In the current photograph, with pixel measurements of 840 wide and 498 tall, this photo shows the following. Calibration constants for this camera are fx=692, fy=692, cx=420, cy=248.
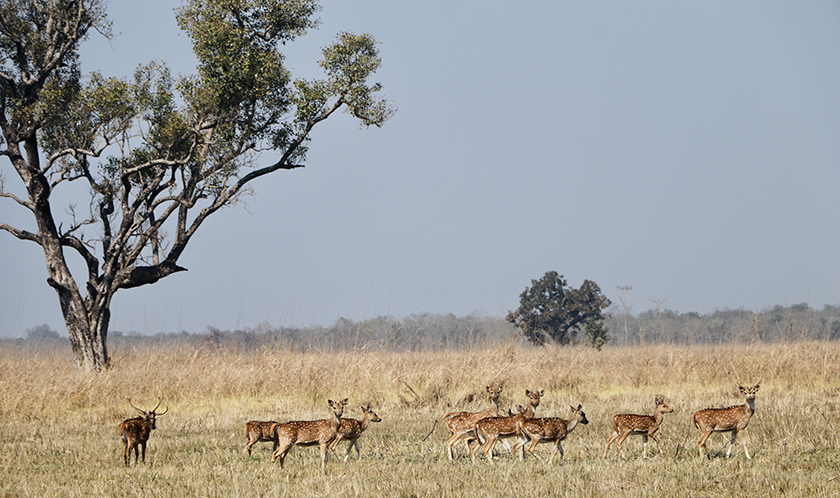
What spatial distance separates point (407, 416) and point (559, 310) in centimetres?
3066

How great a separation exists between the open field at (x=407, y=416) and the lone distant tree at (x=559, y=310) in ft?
70.0

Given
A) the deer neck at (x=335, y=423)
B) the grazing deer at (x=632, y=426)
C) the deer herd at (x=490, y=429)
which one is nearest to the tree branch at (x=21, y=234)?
the deer herd at (x=490, y=429)

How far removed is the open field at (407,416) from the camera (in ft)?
24.3

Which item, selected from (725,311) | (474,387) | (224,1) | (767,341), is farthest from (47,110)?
(725,311)

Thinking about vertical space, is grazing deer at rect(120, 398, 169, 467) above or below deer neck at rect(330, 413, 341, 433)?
below

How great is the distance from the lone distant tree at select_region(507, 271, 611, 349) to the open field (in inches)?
840

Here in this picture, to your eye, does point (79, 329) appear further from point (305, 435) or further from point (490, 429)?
point (490, 429)

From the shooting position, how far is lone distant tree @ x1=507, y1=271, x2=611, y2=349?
42.8 meters

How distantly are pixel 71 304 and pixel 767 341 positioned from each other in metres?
20.8

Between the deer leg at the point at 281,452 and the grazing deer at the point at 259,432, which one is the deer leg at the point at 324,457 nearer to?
the deer leg at the point at 281,452

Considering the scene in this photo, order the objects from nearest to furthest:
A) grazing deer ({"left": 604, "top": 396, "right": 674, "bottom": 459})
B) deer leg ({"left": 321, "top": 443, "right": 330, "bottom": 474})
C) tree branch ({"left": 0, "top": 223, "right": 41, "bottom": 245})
→ deer leg ({"left": 321, "top": 443, "right": 330, "bottom": 474}), grazing deer ({"left": 604, "top": 396, "right": 674, "bottom": 459}), tree branch ({"left": 0, "top": 223, "right": 41, "bottom": 245})

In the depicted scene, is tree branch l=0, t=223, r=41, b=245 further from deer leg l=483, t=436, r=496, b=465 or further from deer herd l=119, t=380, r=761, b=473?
deer leg l=483, t=436, r=496, b=465

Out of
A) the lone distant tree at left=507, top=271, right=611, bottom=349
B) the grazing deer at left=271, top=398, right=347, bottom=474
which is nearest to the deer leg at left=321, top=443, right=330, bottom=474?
the grazing deer at left=271, top=398, right=347, bottom=474

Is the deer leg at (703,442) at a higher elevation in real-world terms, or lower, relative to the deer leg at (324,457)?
higher
